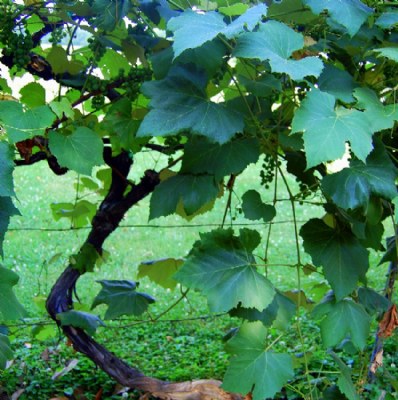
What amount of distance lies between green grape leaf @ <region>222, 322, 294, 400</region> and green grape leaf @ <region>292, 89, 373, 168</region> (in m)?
0.57

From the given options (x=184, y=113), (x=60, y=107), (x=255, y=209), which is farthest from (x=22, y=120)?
(x=255, y=209)

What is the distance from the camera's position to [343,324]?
71.2 inches

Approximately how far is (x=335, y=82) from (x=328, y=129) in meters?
0.34

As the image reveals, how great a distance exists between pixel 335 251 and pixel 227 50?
1.91 feet

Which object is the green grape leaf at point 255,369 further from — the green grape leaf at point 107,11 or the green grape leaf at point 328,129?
the green grape leaf at point 107,11

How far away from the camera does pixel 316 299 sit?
2.89 meters

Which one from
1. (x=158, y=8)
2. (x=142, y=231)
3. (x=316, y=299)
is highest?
(x=158, y=8)

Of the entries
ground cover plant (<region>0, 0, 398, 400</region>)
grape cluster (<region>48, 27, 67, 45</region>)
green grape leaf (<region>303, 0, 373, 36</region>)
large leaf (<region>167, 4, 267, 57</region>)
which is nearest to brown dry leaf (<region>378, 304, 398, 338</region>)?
ground cover plant (<region>0, 0, 398, 400</region>)

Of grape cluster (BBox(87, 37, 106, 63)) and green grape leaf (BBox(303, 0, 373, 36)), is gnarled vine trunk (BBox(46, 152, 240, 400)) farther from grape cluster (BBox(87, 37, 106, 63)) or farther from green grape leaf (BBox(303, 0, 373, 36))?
green grape leaf (BBox(303, 0, 373, 36))

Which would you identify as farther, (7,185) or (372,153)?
(372,153)

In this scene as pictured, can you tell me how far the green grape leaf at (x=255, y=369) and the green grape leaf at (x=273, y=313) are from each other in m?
0.05

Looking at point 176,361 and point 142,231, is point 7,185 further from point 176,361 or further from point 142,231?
point 142,231

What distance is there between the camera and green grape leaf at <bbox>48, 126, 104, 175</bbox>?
1.61m

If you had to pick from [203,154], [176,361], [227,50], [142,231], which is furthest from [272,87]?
[142,231]
